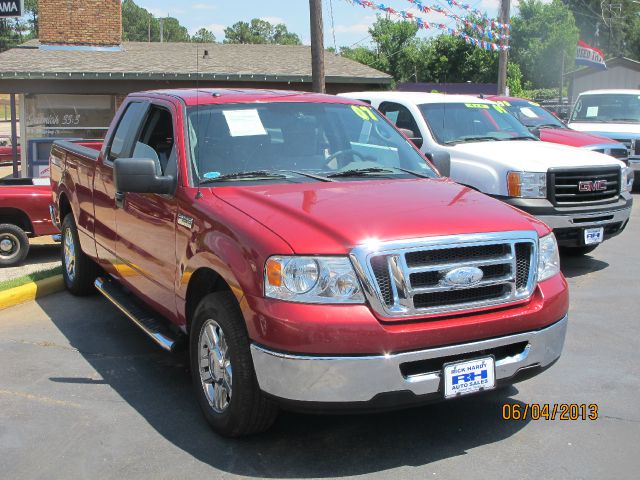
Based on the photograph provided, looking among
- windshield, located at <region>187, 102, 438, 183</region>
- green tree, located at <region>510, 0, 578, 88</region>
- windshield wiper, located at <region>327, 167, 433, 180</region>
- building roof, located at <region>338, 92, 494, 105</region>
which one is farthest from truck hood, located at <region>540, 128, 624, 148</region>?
green tree, located at <region>510, 0, 578, 88</region>

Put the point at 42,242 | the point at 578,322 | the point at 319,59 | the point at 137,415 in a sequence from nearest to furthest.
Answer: the point at 137,415, the point at 578,322, the point at 42,242, the point at 319,59

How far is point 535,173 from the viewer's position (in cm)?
777

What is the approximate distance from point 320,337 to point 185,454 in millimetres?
1104

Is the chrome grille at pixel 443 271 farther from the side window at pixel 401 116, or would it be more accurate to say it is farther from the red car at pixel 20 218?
the red car at pixel 20 218

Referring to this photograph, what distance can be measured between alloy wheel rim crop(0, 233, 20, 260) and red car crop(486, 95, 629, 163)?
6.79m

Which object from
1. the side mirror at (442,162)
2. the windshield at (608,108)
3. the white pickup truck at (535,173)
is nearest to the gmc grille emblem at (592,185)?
the white pickup truck at (535,173)

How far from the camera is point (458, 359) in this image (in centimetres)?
377

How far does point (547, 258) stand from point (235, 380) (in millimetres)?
1842

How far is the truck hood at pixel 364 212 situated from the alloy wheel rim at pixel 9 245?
569cm

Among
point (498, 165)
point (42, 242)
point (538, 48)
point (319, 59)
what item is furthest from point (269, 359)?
point (538, 48)

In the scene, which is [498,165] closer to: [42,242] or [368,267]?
[368,267]

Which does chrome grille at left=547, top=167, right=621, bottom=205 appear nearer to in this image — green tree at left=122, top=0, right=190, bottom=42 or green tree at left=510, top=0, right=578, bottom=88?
green tree at left=510, top=0, right=578, bottom=88

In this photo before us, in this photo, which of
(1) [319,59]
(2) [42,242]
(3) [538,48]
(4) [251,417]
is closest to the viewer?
(4) [251,417]

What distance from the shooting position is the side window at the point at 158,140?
5184 mm
